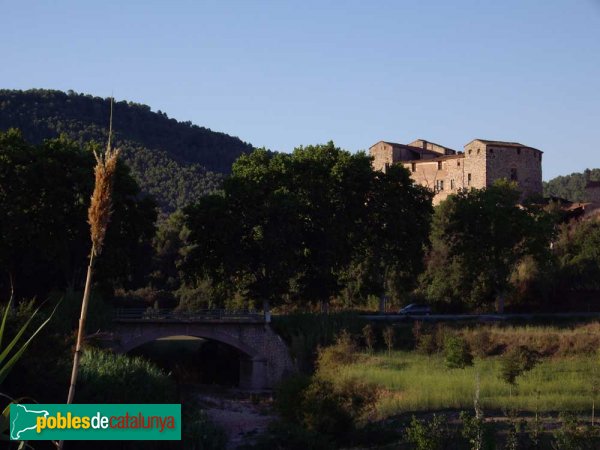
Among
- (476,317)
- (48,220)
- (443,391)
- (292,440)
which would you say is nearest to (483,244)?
(476,317)

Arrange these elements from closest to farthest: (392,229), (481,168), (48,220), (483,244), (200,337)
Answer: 1. (48,220)
2. (200,337)
3. (392,229)
4. (483,244)
5. (481,168)

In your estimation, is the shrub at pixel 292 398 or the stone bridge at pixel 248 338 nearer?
the shrub at pixel 292 398

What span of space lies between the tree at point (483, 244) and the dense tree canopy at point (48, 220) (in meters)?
18.0

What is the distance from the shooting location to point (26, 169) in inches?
1451

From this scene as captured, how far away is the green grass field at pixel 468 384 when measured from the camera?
86.1 feet

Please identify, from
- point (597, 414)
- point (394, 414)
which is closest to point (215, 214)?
point (394, 414)

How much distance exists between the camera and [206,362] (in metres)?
44.2

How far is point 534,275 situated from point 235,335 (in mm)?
18550

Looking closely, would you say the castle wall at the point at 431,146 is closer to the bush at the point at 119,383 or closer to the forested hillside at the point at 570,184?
the forested hillside at the point at 570,184

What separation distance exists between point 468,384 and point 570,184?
109 meters

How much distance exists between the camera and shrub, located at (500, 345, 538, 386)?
27047 mm

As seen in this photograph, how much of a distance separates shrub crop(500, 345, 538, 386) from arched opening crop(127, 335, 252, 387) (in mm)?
15621

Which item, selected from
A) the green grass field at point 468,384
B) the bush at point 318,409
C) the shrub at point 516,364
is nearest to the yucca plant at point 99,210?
the bush at point 318,409

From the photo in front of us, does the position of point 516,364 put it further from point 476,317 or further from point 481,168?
point 481,168
